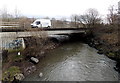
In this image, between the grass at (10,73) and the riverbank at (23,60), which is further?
the riverbank at (23,60)

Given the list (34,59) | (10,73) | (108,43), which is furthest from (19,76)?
(108,43)

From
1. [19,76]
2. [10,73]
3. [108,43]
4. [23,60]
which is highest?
[108,43]

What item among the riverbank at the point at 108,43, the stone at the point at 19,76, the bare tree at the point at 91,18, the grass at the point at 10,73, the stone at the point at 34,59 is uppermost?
the bare tree at the point at 91,18

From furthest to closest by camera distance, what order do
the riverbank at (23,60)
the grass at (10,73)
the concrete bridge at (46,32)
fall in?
the concrete bridge at (46,32) → the riverbank at (23,60) → the grass at (10,73)

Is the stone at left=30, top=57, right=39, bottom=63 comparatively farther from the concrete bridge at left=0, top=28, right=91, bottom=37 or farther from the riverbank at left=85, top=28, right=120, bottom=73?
the riverbank at left=85, top=28, right=120, bottom=73

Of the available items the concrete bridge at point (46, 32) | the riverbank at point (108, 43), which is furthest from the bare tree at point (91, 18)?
the riverbank at point (108, 43)

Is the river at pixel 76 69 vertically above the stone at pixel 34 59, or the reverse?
the stone at pixel 34 59

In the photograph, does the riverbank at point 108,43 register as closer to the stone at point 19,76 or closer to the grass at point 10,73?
the stone at point 19,76

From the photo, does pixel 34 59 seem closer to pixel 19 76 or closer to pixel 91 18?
pixel 19 76

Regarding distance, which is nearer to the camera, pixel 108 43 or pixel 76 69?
pixel 76 69

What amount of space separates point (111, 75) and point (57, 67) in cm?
601

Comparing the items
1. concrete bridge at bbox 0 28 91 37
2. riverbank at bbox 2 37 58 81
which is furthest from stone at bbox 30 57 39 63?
concrete bridge at bbox 0 28 91 37

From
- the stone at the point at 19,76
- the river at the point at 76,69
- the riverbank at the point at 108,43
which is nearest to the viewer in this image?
the stone at the point at 19,76

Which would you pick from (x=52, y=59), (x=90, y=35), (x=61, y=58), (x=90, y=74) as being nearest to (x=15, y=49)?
(x=52, y=59)
